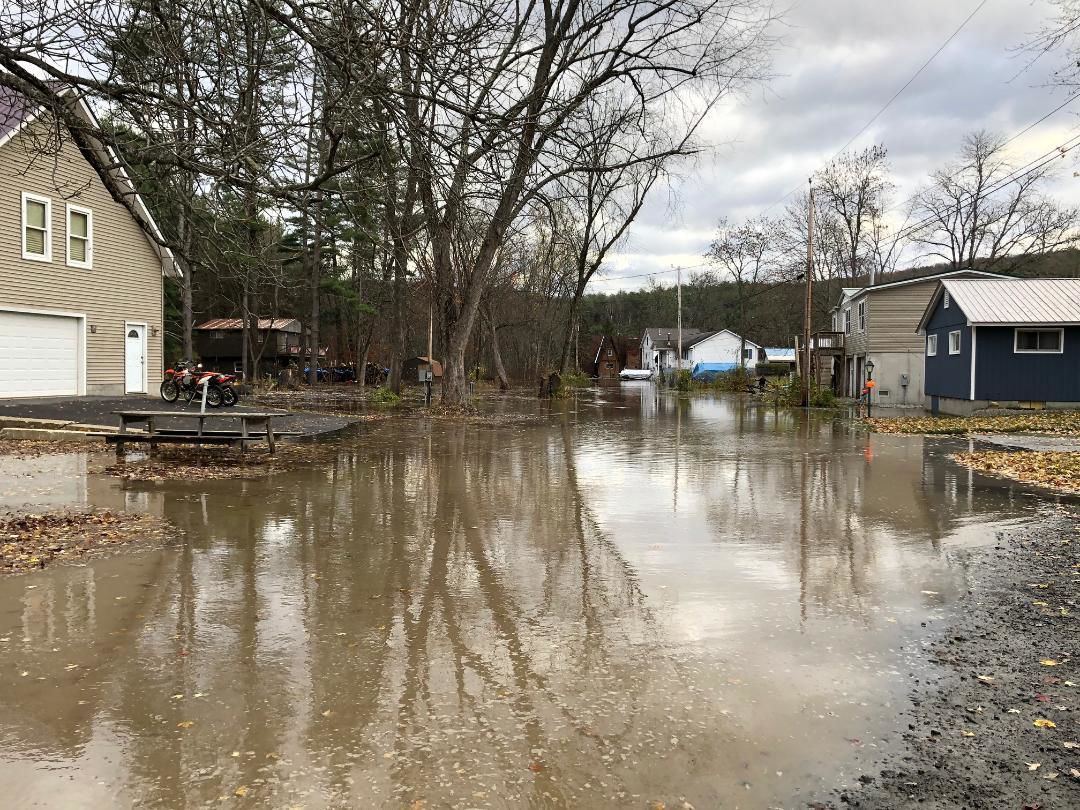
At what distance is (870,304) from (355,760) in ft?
129

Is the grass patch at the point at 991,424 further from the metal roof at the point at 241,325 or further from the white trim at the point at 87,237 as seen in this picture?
the metal roof at the point at 241,325

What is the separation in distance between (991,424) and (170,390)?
23496 millimetres

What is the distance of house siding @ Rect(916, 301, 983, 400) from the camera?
26.7 metres

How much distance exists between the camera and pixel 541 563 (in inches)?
275

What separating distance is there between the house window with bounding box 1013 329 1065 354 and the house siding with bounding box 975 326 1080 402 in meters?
0.14

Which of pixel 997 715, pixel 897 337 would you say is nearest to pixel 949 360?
pixel 897 337

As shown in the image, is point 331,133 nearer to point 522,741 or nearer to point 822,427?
point 522,741

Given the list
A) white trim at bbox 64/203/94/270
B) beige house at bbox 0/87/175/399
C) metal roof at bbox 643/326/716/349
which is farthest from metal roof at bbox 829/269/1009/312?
metal roof at bbox 643/326/716/349

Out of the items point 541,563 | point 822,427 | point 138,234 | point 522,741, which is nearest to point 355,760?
point 522,741

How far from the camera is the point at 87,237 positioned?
23.1 metres

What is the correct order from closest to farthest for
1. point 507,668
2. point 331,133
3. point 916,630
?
point 507,668 → point 916,630 → point 331,133

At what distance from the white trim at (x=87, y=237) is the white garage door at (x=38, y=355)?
5.17ft

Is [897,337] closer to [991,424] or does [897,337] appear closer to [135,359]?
[991,424]

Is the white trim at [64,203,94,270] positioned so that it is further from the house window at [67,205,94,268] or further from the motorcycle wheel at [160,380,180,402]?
the motorcycle wheel at [160,380,180,402]
